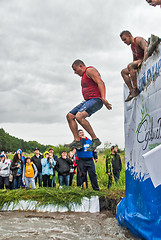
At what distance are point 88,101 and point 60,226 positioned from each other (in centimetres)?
220

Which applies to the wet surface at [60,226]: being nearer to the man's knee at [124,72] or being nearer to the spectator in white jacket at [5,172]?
the man's knee at [124,72]

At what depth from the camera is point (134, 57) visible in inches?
169

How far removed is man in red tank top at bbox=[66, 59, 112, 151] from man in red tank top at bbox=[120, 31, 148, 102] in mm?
472

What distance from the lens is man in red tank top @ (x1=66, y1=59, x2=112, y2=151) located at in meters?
4.21

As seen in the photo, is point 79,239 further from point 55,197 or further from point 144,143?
point 55,197

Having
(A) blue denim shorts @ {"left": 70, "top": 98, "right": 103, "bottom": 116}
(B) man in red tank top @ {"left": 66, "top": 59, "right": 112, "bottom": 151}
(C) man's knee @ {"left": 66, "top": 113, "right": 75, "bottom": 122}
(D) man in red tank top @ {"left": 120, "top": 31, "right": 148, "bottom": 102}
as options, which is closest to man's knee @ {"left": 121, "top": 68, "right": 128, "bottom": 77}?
(D) man in red tank top @ {"left": 120, "top": 31, "right": 148, "bottom": 102}

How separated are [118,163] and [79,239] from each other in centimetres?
514

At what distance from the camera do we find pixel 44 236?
3.96m

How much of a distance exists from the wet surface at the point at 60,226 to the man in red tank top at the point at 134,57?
2.20 metres

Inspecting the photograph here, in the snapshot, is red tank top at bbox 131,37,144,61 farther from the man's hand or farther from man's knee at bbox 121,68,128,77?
the man's hand

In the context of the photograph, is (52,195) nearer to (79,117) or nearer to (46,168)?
(46,168)

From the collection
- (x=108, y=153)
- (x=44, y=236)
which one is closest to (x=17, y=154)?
(x=108, y=153)

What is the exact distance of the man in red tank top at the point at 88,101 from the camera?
421cm

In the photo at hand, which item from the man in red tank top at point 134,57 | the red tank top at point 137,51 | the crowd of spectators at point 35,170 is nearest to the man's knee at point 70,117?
the man in red tank top at point 134,57
